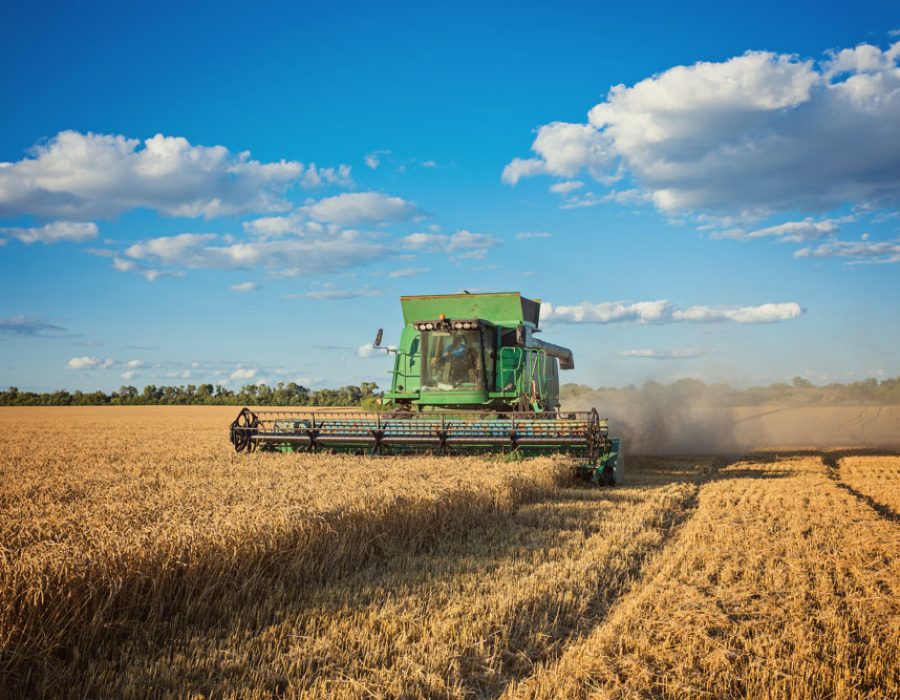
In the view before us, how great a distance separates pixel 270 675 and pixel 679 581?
3119 mm

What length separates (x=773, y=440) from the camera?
2188 cm

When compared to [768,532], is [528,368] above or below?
above

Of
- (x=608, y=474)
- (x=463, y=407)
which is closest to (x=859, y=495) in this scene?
(x=608, y=474)

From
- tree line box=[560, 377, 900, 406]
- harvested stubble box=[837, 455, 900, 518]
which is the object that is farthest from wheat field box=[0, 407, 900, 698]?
tree line box=[560, 377, 900, 406]

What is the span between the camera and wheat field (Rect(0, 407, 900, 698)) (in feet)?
11.6

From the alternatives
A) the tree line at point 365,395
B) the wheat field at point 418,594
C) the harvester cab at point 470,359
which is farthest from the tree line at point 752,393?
the wheat field at point 418,594

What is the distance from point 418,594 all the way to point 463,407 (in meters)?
7.63

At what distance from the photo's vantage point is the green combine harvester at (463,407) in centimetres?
1035

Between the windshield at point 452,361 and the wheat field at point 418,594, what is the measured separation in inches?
167

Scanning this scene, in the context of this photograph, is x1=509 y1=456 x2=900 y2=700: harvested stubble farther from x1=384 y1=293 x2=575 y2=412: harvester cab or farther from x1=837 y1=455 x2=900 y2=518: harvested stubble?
x1=384 y1=293 x2=575 y2=412: harvester cab

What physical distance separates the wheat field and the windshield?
4.25m

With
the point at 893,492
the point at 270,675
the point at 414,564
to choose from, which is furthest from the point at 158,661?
the point at 893,492

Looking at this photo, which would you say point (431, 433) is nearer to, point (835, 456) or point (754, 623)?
point (754, 623)

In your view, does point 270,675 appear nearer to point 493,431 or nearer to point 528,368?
point 493,431
